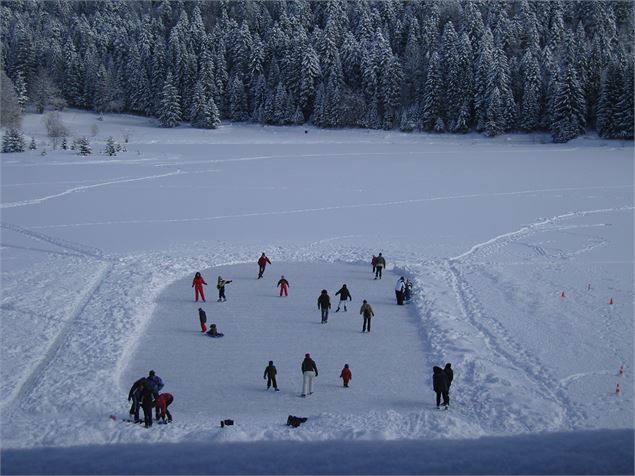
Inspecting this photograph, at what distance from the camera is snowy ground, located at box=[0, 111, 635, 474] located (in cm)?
903

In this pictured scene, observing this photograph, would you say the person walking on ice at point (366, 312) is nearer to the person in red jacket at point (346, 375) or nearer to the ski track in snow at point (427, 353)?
the ski track in snow at point (427, 353)

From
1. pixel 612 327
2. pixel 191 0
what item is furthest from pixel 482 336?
pixel 191 0

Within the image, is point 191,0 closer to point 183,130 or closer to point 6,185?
point 183,130

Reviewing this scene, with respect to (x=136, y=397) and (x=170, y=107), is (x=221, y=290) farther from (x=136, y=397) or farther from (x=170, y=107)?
(x=170, y=107)

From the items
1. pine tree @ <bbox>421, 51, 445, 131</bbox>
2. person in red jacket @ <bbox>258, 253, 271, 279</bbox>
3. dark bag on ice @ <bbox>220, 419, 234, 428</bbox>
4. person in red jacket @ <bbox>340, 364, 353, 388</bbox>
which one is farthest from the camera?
pine tree @ <bbox>421, 51, 445, 131</bbox>

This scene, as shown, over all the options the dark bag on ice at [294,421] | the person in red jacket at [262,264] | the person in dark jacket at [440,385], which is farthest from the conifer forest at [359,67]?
the dark bag on ice at [294,421]

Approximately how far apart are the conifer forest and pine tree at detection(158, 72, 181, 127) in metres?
0.15

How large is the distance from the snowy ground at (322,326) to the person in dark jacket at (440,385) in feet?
0.78

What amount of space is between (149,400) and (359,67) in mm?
66319

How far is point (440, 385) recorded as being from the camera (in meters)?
9.98

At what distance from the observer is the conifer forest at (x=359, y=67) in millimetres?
60125

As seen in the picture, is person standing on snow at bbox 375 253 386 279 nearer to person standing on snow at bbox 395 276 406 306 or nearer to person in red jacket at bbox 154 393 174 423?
person standing on snow at bbox 395 276 406 306

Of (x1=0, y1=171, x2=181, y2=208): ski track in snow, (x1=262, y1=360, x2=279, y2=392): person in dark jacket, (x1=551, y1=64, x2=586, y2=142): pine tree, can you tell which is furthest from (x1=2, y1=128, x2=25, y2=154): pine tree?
(x1=551, y1=64, x2=586, y2=142): pine tree

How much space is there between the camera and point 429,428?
375 inches
